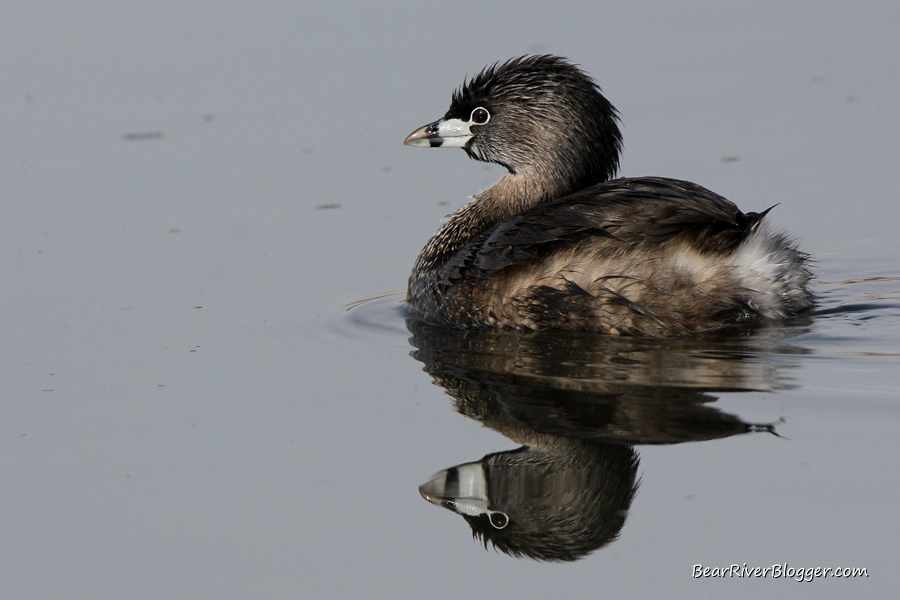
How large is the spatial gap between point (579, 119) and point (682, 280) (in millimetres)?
1343

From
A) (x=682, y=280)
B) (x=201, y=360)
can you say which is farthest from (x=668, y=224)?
(x=201, y=360)

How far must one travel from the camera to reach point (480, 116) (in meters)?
8.46

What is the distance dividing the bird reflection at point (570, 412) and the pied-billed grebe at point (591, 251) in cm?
15

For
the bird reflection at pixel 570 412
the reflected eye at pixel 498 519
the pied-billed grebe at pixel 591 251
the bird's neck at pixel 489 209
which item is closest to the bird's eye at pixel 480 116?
the pied-billed grebe at pixel 591 251

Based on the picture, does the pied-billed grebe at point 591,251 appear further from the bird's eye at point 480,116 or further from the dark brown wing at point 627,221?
the bird's eye at point 480,116

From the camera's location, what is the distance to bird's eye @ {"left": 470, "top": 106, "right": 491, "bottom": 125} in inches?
332

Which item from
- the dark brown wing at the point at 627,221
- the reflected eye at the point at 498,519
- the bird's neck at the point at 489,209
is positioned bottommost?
the reflected eye at the point at 498,519

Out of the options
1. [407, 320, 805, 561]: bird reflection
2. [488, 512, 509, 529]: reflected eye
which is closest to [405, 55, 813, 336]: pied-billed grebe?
[407, 320, 805, 561]: bird reflection

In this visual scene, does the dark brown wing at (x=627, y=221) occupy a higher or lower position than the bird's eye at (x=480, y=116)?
lower

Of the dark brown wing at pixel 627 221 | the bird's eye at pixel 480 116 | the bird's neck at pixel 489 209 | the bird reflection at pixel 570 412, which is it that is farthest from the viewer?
the bird's eye at pixel 480 116

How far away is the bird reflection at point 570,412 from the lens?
18.2ft

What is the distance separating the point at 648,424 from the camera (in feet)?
20.0

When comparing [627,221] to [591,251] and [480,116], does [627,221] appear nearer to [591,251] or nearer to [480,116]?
[591,251]

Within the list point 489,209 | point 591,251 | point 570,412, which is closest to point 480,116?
point 489,209
